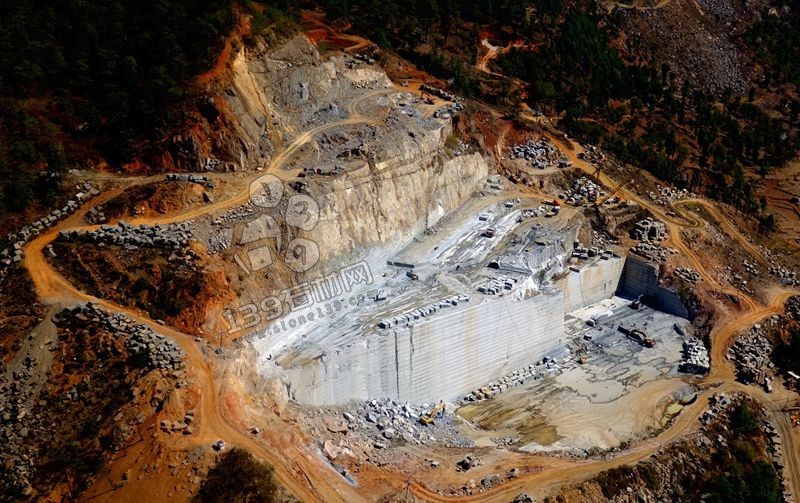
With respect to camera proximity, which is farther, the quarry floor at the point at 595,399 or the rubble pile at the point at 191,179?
the rubble pile at the point at 191,179

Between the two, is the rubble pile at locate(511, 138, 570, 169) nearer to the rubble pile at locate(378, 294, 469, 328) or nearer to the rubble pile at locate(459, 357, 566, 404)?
the rubble pile at locate(459, 357, 566, 404)

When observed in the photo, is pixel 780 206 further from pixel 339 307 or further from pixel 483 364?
pixel 339 307

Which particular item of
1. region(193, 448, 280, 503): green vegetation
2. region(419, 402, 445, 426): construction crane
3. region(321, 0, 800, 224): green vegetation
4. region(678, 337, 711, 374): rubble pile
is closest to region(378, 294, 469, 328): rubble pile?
region(419, 402, 445, 426): construction crane

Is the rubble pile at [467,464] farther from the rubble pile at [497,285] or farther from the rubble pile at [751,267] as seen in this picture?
the rubble pile at [751,267]

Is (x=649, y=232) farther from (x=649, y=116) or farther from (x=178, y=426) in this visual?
(x=178, y=426)

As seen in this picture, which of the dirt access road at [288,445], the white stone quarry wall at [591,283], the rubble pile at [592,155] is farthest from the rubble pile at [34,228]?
the rubble pile at [592,155]

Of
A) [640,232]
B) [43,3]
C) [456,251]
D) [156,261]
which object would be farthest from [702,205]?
[43,3]
